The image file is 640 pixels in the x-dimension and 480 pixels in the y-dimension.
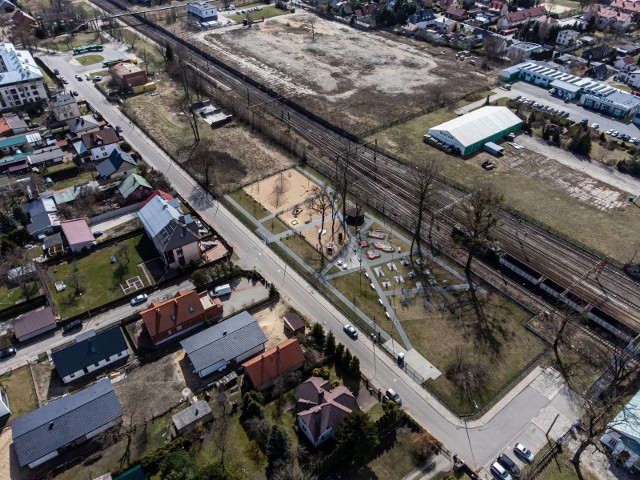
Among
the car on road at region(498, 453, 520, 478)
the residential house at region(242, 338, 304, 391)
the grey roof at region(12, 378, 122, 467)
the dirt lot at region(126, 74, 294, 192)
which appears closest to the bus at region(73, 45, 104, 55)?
the dirt lot at region(126, 74, 294, 192)

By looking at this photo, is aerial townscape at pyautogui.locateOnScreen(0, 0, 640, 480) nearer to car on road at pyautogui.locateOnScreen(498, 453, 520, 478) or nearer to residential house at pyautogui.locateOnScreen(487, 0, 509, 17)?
car on road at pyautogui.locateOnScreen(498, 453, 520, 478)

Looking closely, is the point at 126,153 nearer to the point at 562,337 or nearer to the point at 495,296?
the point at 495,296

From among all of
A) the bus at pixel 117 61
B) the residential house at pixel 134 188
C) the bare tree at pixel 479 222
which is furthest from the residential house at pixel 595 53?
the bus at pixel 117 61

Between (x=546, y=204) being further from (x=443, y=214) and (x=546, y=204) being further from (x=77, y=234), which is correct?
(x=77, y=234)

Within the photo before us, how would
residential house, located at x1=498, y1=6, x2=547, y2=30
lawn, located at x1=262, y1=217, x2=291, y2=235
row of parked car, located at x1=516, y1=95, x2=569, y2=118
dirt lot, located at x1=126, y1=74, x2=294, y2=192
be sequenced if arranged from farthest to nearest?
residential house, located at x1=498, y1=6, x2=547, y2=30 → row of parked car, located at x1=516, y1=95, x2=569, y2=118 → dirt lot, located at x1=126, y1=74, x2=294, y2=192 → lawn, located at x1=262, y1=217, x2=291, y2=235

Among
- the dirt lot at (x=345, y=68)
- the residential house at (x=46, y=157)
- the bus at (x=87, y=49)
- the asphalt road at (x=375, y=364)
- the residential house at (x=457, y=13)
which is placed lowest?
the asphalt road at (x=375, y=364)

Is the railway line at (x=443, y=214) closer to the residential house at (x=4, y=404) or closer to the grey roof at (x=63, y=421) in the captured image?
the grey roof at (x=63, y=421)
